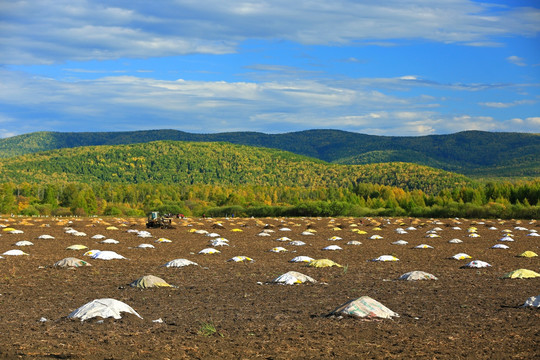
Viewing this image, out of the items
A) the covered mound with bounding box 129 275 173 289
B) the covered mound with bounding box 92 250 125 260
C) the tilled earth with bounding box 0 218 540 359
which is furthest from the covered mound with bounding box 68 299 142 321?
the covered mound with bounding box 92 250 125 260

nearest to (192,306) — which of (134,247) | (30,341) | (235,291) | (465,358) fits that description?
(235,291)

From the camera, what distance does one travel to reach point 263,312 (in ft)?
48.7

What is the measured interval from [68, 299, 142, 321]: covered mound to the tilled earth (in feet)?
0.67

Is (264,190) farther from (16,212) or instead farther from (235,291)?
(235,291)

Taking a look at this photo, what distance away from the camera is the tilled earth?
35.3ft

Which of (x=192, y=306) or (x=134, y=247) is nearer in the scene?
(x=192, y=306)

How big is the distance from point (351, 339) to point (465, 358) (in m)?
2.29

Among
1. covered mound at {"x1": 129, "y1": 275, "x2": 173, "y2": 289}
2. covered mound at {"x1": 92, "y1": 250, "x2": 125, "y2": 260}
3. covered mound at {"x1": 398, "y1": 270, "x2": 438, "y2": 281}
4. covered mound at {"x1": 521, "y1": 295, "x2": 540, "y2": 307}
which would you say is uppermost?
covered mound at {"x1": 521, "y1": 295, "x2": 540, "y2": 307}

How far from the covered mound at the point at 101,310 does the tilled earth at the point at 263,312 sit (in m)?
0.20

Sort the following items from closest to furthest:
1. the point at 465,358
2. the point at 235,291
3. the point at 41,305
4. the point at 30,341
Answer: the point at 465,358 → the point at 30,341 → the point at 41,305 → the point at 235,291

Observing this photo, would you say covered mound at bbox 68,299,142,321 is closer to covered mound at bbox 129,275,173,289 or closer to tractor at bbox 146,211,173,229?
covered mound at bbox 129,275,173,289

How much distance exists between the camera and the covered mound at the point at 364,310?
44.4 ft

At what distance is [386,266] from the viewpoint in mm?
26016

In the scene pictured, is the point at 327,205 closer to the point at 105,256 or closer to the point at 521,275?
the point at 105,256
